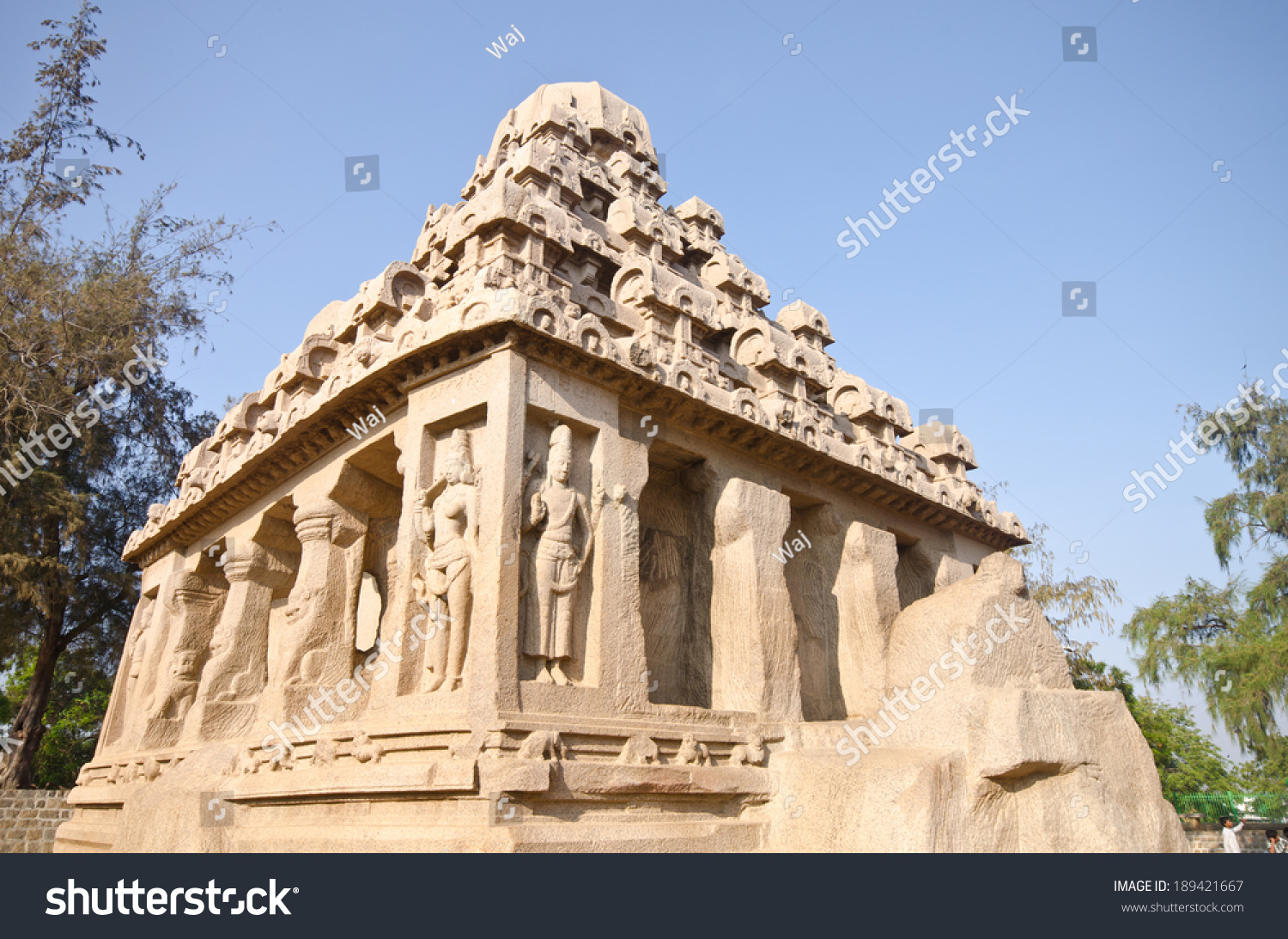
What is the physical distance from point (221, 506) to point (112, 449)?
10393mm

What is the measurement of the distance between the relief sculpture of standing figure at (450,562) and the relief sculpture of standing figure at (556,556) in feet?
1.61

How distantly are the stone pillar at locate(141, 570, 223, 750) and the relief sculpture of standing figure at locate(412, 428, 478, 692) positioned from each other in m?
5.60

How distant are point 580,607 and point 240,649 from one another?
5.42 meters

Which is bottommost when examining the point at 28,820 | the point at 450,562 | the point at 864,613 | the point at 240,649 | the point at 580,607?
the point at 28,820

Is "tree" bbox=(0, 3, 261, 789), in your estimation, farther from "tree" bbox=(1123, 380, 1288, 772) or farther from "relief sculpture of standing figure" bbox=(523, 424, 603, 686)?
"tree" bbox=(1123, 380, 1288, 772)

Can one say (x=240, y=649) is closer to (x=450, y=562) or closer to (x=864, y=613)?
(x=450, y=562)

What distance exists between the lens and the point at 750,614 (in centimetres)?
829

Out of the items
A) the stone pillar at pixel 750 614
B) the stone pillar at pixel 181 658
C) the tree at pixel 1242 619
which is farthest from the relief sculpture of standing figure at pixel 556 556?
the tree at pixel 1242 619

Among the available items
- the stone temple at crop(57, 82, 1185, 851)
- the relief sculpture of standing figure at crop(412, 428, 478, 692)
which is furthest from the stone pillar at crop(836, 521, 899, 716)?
the relief sculpture of standing figure at crop(412, 428, 478, 692)

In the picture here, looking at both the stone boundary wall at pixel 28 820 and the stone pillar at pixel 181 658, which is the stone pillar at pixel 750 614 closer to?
the stone pillar at pixel 181 658

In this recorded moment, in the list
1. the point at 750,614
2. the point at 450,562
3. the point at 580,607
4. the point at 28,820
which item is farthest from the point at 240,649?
the point at 28,820

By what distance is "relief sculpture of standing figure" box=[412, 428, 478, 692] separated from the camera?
653cm

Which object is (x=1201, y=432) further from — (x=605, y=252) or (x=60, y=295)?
(x=60, y=295)
